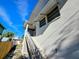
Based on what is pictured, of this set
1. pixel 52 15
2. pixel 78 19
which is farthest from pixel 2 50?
pixel 78 19

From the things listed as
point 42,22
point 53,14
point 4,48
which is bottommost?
point 4,48

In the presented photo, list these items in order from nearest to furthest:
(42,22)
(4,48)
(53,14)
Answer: (53,14), (42,22), (4,48)

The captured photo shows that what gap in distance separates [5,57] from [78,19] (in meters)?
7.59

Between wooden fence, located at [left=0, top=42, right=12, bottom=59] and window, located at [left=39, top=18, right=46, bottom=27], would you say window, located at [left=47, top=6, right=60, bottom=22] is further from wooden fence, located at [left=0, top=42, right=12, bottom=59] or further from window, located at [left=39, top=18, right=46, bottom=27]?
wooden fence, located at [left=0, top=42, right=12, bottom=59]

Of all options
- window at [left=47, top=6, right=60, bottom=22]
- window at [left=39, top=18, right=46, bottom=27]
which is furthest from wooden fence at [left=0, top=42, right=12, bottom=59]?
window at [left=47, top=6, right=60, bottom=22]

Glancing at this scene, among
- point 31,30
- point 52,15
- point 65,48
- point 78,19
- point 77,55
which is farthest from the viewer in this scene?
point 31,30

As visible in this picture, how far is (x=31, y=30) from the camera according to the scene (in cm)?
1381

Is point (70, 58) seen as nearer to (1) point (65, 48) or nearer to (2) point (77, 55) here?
(2) point (77, 55)

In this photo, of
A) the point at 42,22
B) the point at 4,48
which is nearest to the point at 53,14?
the point at 42,22

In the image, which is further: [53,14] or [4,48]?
[4,48]

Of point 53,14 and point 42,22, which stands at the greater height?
point 53,14

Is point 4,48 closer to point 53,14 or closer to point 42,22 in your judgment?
point 42,22

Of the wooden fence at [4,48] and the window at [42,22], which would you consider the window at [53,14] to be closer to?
the window at [42,22]

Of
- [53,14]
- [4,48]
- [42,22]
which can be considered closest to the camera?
[53,14]
